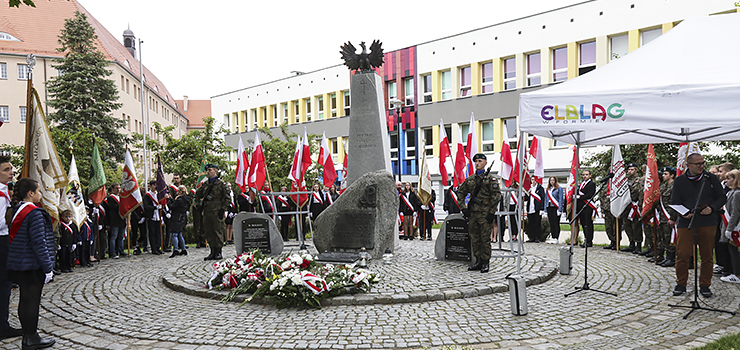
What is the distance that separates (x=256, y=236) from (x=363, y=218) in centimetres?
272

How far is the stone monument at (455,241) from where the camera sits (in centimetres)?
984

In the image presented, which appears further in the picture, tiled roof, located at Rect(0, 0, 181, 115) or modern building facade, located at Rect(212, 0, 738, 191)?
tiled roof, located at Rect(0, 0, 181, 115)

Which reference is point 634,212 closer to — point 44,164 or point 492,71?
point 44,164

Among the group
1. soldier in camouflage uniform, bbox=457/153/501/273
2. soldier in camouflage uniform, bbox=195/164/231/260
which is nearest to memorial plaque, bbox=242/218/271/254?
soldier in camouflage uniform, bbox=195/164/231/260

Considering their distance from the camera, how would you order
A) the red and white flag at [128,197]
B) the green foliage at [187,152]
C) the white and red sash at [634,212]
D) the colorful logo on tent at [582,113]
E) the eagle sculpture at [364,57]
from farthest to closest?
the green foliage at [187,152], the red and white flag at [128,197], the eagle sculpture at [364,57], the white and red sash at [634,212], the colorful logo on tent at [582,113]

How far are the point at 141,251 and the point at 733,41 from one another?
14359 millimetres

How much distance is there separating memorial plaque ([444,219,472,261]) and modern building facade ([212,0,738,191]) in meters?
9.52

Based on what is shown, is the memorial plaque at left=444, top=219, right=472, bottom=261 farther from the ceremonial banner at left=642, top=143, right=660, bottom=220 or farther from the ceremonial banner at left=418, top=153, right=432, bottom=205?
the ceremonial banner at left=418, top=153, right=432, bottom=205

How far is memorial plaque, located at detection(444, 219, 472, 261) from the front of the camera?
32.3 ft

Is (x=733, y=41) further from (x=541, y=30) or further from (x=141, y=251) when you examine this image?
(x=541, y=30)

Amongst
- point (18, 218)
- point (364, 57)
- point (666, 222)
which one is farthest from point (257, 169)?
point (666, 222)

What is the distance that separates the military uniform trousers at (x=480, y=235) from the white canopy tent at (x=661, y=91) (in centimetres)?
248

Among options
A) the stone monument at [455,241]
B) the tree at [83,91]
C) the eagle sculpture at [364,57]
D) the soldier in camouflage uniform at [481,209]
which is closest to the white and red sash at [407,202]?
the eagle sculpture at [364,57]

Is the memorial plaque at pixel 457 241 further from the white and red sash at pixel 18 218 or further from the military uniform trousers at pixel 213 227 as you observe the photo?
the white and red sash at pixel 18 218
